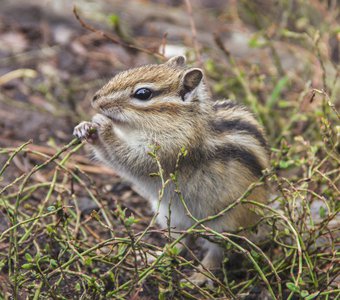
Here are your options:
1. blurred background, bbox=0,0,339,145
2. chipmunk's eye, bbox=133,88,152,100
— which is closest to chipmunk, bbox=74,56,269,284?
chipmunk's eye, bbox=133,88,152,100

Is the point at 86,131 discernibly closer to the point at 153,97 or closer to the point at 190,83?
the point at 153,97

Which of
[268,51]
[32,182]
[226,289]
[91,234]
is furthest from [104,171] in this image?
[268,51]

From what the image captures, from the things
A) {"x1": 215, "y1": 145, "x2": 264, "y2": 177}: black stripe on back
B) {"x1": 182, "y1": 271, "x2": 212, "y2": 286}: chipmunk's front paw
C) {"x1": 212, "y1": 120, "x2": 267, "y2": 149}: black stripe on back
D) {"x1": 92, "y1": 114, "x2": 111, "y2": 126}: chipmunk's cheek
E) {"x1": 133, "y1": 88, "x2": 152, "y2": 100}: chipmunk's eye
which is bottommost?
{"x1": 182, "y1": 271, "x2": 212, "y2": 286}: chipmunk's front paw

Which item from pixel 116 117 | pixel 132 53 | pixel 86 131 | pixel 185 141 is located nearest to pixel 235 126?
pixel 185 141

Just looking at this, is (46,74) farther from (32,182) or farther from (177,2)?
(177,2)

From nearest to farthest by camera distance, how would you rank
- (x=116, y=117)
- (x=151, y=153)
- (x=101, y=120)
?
(x=151, y=153)
(x=116, y=117)
(x=101, y=120)

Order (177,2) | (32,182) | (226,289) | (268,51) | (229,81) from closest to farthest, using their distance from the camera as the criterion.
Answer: (226,289), (32,182), (229,81), (268,51), (177,2)

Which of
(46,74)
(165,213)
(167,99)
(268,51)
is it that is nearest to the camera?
(167,99)

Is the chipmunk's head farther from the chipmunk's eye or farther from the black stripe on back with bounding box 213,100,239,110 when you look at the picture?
the black stripe on back with bounding box 213,100,239,110
